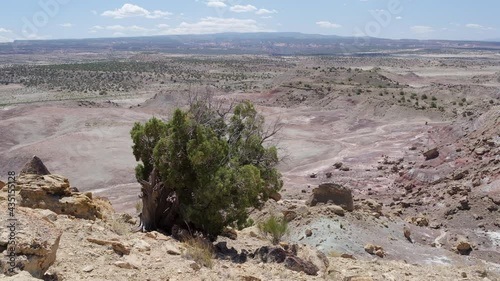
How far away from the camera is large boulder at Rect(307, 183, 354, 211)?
18.5m

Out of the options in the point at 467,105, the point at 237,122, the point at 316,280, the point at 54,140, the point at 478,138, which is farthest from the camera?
the point at 467,105

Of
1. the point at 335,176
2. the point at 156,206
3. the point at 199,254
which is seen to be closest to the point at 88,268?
the point at 199,254

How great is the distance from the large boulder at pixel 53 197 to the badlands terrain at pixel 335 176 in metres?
0.49

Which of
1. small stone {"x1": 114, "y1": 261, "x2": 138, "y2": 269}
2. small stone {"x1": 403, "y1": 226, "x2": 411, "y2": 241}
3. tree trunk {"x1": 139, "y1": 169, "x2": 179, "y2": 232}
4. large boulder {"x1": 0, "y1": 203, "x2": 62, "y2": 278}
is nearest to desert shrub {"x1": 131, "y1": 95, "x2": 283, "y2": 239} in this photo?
tree trunk {"x1": 139, "y1": 169, "x2": 179, "y2": 232}

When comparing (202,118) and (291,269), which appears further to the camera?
(202,118)

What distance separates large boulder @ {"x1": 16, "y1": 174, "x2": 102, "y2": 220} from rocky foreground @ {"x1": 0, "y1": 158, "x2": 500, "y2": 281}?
0.07 ft

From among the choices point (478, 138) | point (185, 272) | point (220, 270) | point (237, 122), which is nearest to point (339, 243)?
point (237, 122)

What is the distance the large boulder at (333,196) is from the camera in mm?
18469

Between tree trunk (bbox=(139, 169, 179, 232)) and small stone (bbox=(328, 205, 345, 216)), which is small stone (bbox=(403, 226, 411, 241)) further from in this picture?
tree trunk (bbox=(139, 169, 179, 232))

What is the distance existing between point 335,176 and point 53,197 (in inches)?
870

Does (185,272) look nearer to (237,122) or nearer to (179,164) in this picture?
(179,164)

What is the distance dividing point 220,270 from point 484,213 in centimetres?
1482

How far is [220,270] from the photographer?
9.74 metres

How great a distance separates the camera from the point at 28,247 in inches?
280
